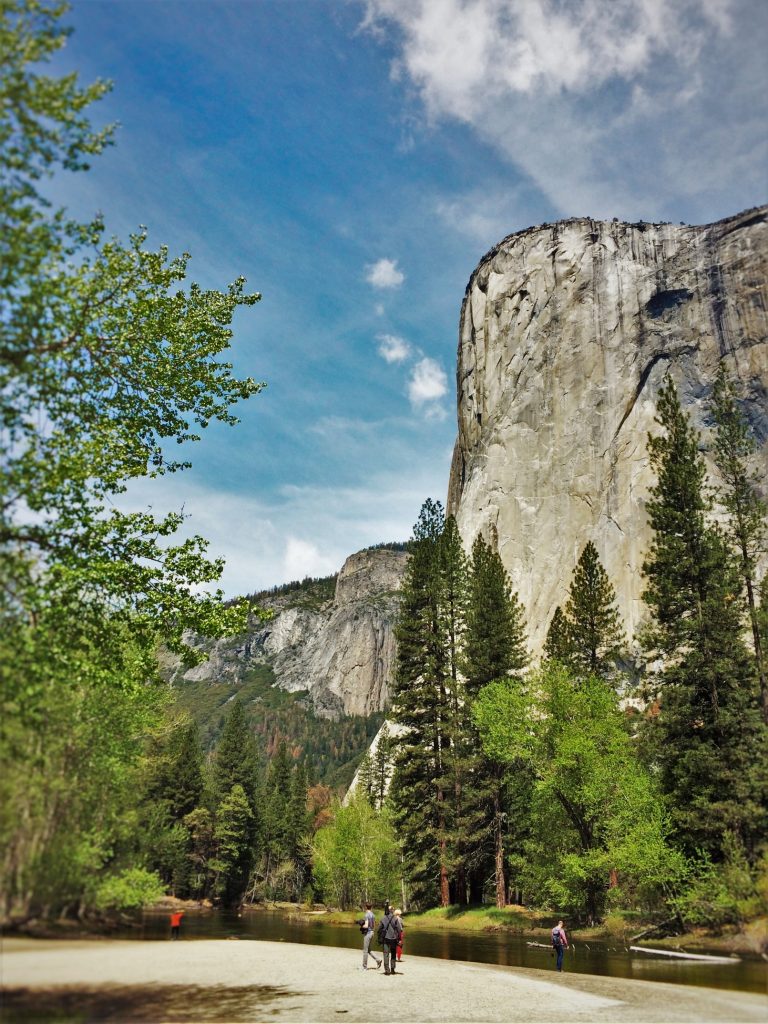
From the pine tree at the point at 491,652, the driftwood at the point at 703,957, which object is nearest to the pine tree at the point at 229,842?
the driftwood at the point at 703,957

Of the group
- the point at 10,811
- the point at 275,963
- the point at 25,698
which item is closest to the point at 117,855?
the point at 10,811

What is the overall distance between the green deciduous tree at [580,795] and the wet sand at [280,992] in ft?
40.1

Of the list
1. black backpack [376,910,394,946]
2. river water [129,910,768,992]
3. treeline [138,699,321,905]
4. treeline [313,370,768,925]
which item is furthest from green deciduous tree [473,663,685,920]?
treeline [138,699,321,905]

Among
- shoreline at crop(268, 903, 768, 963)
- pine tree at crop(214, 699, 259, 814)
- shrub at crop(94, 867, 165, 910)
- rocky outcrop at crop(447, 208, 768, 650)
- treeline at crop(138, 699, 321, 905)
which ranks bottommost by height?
shoreline at crop(268, 903, 768, 963)

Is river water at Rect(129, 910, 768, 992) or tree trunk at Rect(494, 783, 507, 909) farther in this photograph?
tree trunk at Rect(494, 783, 507, 909)

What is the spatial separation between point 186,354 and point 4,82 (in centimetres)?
501

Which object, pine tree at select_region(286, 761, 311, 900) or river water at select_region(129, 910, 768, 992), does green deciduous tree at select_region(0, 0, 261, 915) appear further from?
pine tree at select_region(286, 761, 311, 900)

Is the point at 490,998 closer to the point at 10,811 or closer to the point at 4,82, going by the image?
the point at 10,811

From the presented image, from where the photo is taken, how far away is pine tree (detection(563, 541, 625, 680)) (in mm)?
44875

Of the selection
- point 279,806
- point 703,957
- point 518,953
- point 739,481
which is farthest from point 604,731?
point 279,806

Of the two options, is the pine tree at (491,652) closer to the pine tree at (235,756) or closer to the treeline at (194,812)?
the pine tree at (235,756)

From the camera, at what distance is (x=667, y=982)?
1277 cm

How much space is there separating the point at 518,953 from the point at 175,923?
19.2m

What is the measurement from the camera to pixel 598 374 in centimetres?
8581
